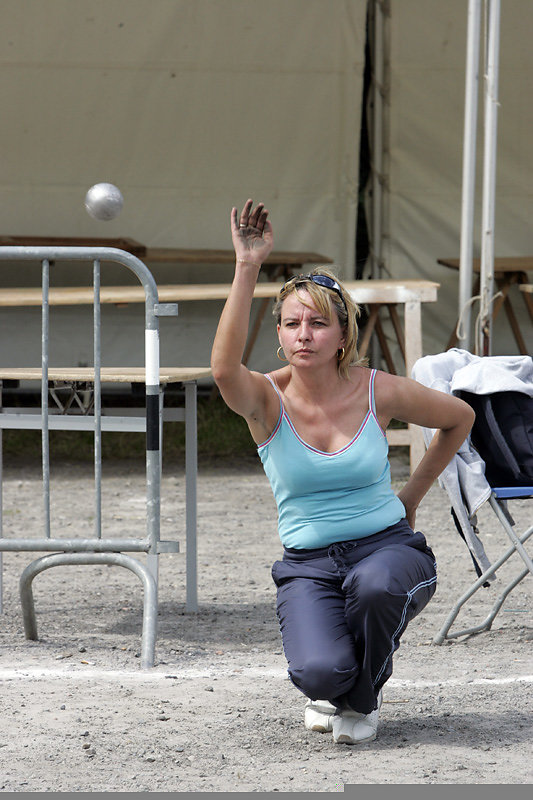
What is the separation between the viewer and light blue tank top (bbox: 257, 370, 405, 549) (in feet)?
9.51

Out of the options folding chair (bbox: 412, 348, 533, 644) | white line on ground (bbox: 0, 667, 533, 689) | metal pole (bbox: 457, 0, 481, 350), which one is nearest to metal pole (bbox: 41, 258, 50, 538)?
white line on ground (bbox: 0, 667, 533, 689)

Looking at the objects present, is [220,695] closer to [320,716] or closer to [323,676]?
[320,716]

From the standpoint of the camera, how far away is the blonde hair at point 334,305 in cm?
290

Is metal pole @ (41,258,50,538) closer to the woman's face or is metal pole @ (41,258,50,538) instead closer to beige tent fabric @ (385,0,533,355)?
the woman's face

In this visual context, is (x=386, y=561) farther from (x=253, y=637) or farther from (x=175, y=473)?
(x=175, y=473)

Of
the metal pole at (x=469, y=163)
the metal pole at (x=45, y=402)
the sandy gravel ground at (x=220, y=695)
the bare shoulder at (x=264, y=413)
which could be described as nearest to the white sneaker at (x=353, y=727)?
the sandy gravel ground at (x=220, y=695)

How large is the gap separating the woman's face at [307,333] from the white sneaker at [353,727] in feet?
2.89

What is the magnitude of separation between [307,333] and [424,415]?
1.41 ft

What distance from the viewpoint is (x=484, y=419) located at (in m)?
3.91

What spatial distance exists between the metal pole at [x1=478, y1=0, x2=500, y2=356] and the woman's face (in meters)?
3.24

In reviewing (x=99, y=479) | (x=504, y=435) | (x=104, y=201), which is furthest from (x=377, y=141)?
(x=99, y=479)

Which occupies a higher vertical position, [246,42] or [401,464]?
[246,42]

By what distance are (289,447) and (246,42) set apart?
654cm

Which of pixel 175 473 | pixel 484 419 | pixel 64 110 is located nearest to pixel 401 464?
pixel 175 473
